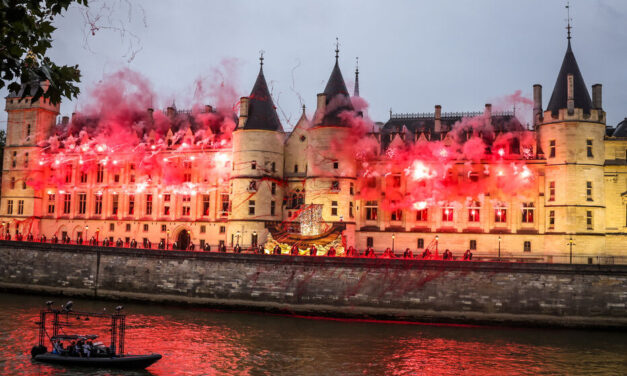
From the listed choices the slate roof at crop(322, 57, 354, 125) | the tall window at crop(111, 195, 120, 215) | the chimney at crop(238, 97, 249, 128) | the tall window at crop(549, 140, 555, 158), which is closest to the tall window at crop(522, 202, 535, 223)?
the tall window at crop(549, 140, 555, 158)

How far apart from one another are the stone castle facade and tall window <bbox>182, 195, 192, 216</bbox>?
0.11 m

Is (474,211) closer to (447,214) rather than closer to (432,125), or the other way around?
(447,214)

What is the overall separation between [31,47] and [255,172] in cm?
4898

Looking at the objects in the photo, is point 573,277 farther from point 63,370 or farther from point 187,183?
point 187,183

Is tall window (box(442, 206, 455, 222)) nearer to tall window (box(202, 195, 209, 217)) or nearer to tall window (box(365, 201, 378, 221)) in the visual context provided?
tall window (box(365, 201, 378, 221))

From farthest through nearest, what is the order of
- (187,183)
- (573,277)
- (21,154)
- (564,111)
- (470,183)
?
1. (21,154)
2. (187,183)
3. (470,183)
4. (564,111)
5. (573,277)

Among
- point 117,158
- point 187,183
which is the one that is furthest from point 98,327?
point 117,158

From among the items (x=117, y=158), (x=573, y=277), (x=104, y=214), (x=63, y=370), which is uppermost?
(x=117, y=158)

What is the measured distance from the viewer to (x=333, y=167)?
55.6 metres

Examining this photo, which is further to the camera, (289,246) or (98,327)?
(289,246)

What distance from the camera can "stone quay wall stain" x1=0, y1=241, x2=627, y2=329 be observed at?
41.8m

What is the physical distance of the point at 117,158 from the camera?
2662 inches

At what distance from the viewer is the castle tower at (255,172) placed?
190 feet

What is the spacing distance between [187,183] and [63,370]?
36888 millimetres
